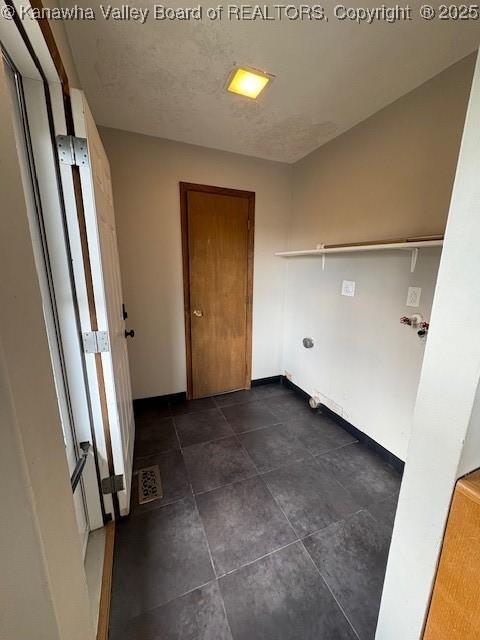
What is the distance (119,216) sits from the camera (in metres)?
2.24

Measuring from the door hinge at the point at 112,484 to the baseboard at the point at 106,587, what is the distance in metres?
0.22

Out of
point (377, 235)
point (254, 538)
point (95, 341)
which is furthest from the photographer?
point (377, 235)

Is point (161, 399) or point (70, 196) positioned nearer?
point (70, 196)

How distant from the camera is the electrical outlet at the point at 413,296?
165cm

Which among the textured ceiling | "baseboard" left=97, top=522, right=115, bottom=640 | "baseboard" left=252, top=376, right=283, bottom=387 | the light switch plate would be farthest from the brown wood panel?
"baseboard" left=252, top=376, right=283, bottom=387

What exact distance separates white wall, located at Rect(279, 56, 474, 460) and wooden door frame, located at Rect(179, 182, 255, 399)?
1.75 ft

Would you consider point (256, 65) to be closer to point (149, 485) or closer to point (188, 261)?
point (188, 261)

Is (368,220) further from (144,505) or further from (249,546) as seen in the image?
(144,505)

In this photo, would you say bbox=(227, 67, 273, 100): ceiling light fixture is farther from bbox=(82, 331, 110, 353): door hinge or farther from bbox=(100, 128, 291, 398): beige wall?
bbox=(82, 331, 110, 353): door hinge

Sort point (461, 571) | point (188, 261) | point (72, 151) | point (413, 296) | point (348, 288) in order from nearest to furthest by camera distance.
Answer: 1. point (461, 571)
2. point (72, 151)
3. point (413, 296)
4. point (348, 288)
5. point (188, 261)

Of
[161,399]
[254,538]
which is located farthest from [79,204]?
[161,399]

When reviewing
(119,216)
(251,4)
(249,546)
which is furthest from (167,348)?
(251,4)

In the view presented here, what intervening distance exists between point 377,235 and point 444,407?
160 centimetres

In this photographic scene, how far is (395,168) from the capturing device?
1.75 meters
